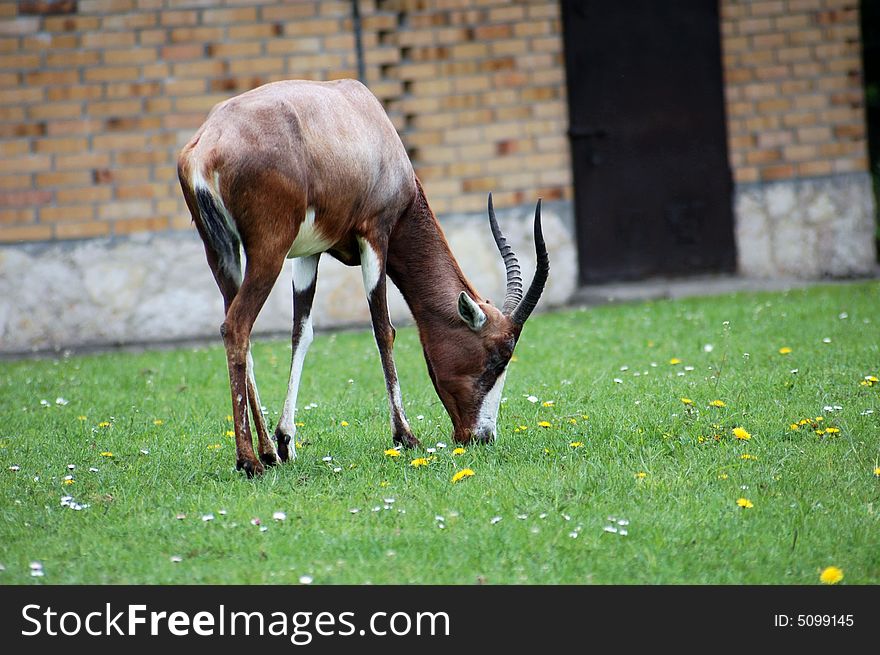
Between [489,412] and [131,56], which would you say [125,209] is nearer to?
[131,56]

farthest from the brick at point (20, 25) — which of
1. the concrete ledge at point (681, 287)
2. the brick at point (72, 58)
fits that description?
the concrete ledge at point (681, 287)

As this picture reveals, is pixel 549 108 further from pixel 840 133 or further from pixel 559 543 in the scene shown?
pixel 559 543

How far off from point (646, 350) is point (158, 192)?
14.6 feet

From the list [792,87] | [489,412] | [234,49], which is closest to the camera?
[489,412]

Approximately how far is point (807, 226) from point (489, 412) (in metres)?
6.18

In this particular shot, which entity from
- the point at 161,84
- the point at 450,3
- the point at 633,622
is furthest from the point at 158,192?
the point at 633,622

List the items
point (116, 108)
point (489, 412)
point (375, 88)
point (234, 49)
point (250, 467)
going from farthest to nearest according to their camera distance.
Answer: point (375, 88) → point (234, 49) → point (116, 108) → point (489, 412) → point (250, 467)

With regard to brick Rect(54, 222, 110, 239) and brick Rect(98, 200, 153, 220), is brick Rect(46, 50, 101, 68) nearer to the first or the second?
brick Rect(98, 200, 153, 220)

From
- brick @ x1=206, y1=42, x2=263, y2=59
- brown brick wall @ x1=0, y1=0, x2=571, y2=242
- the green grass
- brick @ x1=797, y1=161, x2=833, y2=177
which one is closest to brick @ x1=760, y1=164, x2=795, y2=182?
brick @ x1=797, y1=161, x2=833, y2=177

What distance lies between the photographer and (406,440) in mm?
5570

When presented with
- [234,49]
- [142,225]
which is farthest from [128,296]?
[234,49]

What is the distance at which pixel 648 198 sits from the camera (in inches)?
426

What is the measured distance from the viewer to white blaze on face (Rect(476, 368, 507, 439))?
5.54m

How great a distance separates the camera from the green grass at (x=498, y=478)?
13.0 ft
